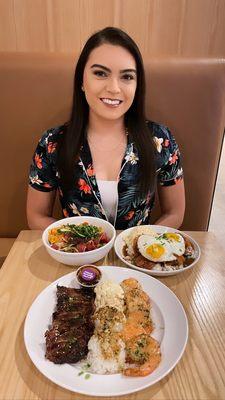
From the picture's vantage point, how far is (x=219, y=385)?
76cm

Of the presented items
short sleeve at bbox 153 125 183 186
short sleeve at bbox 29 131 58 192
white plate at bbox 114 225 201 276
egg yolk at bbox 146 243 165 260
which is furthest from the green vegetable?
short sleeve at bbox 153 125 183 186

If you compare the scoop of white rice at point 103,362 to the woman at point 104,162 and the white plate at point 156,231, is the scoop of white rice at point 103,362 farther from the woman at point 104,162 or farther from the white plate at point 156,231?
the woman at point 104,162

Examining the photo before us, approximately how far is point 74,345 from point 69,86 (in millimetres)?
1291

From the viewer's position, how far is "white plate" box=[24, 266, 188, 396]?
0.74 metres

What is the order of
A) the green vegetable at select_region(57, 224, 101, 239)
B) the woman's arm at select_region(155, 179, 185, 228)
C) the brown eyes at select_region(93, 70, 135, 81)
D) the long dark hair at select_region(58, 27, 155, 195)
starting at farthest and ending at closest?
the woman's arm at select_region(155, 179, 185, 228)
the long dark hair at select_region(58, 27, 155, 195)
the brown eyes at select_region(93, 70, 135, 81)
the green vegetable at select_region(57, 224, 101, 239)

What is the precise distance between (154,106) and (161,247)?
35.6 inches

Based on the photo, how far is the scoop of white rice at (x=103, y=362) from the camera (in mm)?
786

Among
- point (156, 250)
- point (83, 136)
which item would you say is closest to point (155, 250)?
point (156, 250)

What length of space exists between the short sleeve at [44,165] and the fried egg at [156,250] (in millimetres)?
657

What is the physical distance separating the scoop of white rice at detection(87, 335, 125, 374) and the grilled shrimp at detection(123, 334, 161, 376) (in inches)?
0.6

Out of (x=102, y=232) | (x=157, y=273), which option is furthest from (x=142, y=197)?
(x=157, y=273)

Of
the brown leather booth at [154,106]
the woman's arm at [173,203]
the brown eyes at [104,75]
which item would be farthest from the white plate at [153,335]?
the brown leather booth at [154,106]

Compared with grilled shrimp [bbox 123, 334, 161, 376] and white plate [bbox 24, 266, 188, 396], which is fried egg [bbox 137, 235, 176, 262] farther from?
grilled shrimp [bbox 123, 334, 161, 376]

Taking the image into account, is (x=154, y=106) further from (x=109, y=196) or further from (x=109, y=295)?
(x=109, y=295)
